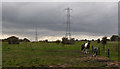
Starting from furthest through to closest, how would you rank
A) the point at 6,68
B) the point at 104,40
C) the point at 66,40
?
the point at 66,40
the point at 104,40
the point at 6,68

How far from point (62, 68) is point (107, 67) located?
3.79 m

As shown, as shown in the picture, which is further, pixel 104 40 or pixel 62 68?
pixel 104 40

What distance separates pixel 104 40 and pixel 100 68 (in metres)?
19.4

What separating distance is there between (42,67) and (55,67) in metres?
1.08

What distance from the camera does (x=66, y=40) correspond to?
194 ft

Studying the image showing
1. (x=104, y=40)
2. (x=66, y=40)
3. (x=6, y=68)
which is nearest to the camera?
(x=6, y=68)

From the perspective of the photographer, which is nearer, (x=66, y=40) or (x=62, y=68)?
(x=62, y=68)

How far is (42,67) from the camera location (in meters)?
14.4

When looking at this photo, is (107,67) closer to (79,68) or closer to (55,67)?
(79,68)

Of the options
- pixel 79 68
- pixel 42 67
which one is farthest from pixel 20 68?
pixel 79 68

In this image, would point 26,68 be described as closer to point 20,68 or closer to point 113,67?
point 20,68

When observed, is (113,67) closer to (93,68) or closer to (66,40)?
(93,68)

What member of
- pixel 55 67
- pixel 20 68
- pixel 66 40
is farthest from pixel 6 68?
pixel 66 40

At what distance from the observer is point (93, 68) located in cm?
1421
